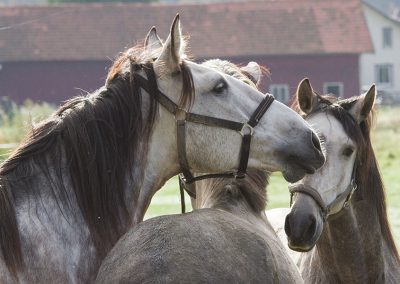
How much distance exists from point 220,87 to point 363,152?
1434mm

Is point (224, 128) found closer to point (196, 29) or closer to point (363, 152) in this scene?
point (363, 152)

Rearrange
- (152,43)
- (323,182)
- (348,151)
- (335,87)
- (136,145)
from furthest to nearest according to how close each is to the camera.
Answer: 1. (335,87)
2. (348,151)
3. (323,182)
4. (152,43)
5. (136,145)

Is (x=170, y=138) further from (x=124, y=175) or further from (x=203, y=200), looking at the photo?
(x=203, y=200)

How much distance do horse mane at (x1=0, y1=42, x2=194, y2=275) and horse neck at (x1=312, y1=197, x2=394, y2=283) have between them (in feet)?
5.47

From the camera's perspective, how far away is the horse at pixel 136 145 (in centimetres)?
467

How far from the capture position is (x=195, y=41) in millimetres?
52219

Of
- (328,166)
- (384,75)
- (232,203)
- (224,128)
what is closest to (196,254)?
(224,128)

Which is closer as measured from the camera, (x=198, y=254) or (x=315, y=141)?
(x=198, y=254)

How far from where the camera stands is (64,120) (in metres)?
4.80

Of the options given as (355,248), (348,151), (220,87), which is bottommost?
(355,248)

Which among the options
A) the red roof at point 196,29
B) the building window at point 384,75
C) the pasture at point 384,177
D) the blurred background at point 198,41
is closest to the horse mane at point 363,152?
the pasture at point 384,177

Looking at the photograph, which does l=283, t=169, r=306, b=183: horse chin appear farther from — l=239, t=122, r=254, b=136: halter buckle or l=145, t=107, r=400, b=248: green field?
l=145, t=107, r=400, b=248: green field

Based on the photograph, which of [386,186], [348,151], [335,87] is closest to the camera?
[348,151]

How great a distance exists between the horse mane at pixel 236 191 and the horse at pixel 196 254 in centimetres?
48
